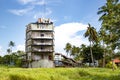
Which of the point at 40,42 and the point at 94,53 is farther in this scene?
the point at 94,53

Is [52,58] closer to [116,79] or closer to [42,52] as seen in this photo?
[42,52]

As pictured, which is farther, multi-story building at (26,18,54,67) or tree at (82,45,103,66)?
tree at (82,45,103,66)

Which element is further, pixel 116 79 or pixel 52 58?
pixel 52 58

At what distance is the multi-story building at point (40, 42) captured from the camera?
343 feet

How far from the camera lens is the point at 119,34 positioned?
41344 mm

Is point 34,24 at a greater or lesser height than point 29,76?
greater

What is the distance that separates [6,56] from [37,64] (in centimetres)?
4795

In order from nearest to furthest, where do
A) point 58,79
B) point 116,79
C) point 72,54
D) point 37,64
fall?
1. point 58,79
2. point 116,79
3. point 37,64
4. point 72,54

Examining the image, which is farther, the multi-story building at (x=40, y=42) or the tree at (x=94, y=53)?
the tree at (x=94, y=53)

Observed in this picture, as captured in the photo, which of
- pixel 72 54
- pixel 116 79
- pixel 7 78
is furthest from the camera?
pixel 72 54

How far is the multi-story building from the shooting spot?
343 ft

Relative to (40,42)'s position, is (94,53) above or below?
below

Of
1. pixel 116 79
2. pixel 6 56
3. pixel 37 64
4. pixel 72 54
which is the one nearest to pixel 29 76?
pixel 116 79

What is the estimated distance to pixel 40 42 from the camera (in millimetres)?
106125
